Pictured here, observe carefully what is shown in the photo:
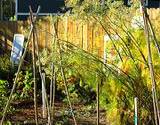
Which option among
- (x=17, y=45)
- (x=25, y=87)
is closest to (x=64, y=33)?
(x=17, y=45)

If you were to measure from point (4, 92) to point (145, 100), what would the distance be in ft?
10.0

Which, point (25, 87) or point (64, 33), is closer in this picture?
point (25, 87)

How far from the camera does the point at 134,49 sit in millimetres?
8375

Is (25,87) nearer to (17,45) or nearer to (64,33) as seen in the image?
(64,33)

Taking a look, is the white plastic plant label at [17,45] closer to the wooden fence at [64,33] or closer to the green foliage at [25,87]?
the wooden fence at [64,33]

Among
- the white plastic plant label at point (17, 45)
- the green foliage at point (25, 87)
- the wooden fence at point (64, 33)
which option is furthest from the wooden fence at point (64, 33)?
the green foliage at point (25, 87)

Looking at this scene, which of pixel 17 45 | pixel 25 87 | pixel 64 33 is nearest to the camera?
pixel 25 87

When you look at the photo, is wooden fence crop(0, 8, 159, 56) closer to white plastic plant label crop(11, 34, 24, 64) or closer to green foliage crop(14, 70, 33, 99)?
white plastic plant label crop(11, 34, 24, 64)

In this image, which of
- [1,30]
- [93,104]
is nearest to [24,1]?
[1,30]

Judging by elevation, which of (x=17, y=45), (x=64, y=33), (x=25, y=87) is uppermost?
(x=64, y=33)

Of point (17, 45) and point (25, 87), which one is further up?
point (17, 45)

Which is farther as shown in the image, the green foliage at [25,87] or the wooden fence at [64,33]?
the wooden fence at [64,33]

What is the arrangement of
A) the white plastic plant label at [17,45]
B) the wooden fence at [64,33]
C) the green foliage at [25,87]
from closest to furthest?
the green foliage at [25,87], the wooden fence at [64,33], the white plastic plant label at [17,45]

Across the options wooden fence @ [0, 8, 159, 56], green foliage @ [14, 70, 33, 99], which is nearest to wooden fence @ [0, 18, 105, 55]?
wooden fence @ [0, 8, 159, 56]
